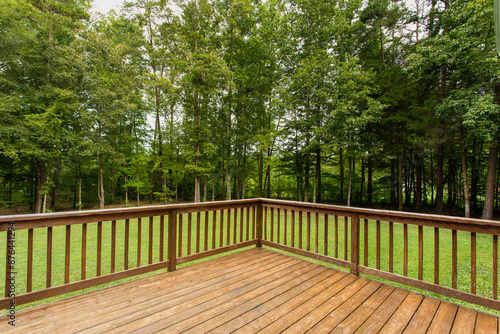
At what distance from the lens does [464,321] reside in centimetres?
173

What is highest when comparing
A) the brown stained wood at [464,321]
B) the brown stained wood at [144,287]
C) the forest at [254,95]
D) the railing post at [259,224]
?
the forest at [254,95]

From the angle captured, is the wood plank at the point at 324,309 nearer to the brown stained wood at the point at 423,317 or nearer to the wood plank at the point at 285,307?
the wood plank at the point at 285,307

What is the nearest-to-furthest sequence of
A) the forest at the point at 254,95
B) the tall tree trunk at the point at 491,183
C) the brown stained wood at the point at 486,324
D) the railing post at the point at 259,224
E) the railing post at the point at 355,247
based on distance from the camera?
the brown stained wood at the point at 486,324 → the railing post at the point at 355,247 → the railing post at the point at 259,224 → the tall tree trunk at the point at 491,183 → the forest at the point at 254,95

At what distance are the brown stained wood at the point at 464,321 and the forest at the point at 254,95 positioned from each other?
8.67 m

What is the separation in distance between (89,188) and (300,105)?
572 inches

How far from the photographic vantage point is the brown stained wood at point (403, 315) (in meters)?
1.65

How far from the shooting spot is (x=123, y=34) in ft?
43.2

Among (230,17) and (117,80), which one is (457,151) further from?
(117,80)

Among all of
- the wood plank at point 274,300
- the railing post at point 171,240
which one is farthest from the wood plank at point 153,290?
the wood plank at point 274,300

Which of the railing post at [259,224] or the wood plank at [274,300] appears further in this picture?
the railing post at [259,224]

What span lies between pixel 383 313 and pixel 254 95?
1315 centimetres

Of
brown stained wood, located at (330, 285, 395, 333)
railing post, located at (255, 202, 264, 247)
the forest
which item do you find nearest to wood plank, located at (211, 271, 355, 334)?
brown stained wood, located at (330, 285, 395, 333)

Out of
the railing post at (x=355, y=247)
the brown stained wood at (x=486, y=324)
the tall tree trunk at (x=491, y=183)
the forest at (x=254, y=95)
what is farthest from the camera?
the forest at (x=254, y=95)

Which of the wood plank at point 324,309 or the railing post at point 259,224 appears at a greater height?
the railing post at point 259,224
